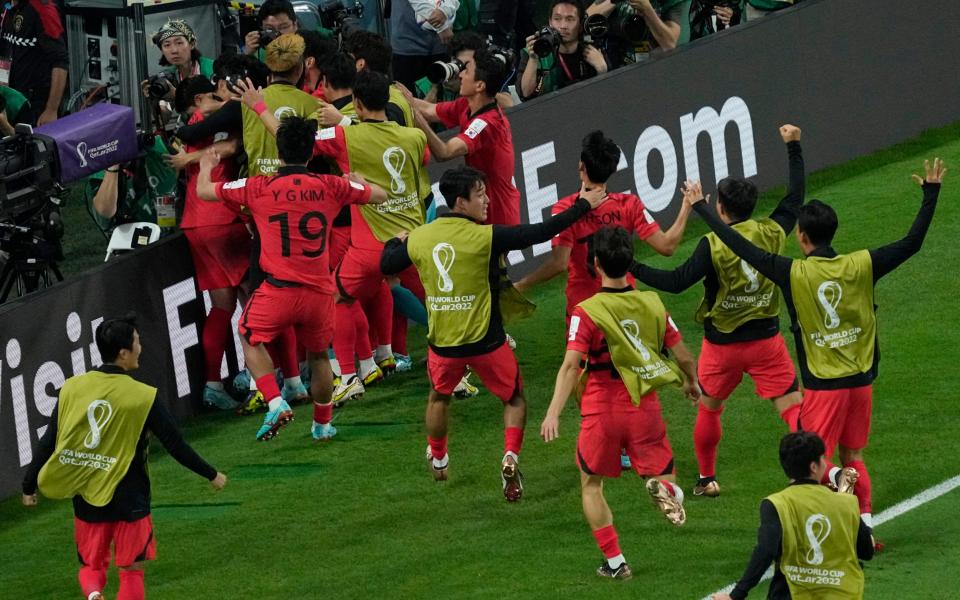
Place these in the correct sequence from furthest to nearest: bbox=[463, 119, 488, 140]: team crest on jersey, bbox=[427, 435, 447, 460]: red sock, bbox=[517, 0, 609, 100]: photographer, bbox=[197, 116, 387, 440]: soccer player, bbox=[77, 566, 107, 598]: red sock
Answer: bbox=[517, 0, 609, 100]: photographer, bbox=[463, 119, 488, 140]: team crest on jersey, bbox=[197, 116, 387, 440]: soccer player, bbox=[427, 435, 447, 460]: red sock, bbox=[77, 566, 107, 598]: red sock

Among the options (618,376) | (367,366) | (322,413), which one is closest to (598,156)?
(618,376)

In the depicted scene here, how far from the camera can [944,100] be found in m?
18.7

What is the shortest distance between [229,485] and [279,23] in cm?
419

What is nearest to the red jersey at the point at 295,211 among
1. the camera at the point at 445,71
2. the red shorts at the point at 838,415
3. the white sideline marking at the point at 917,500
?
the camera at the point at 445,71

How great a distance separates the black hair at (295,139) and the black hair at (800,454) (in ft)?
14.6

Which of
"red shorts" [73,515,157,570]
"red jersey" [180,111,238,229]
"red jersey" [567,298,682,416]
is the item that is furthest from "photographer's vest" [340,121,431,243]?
Answer: "red shorts" [73,515,157,570]

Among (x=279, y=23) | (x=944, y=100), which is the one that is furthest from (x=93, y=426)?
(x=944, y=100)

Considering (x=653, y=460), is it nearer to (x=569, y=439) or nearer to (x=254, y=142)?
(x=569, y=439)

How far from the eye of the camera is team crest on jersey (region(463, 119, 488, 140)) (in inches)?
500

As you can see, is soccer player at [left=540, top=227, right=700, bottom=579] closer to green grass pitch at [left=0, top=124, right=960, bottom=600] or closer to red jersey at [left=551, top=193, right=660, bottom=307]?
green grass pitch at [left=0, top=124, right=960, bottom=600]

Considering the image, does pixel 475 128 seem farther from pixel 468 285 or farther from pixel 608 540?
pixel 608 540

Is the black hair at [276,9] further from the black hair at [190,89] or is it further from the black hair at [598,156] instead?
the black hair at [598,156]

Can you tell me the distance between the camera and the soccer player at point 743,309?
402 inches

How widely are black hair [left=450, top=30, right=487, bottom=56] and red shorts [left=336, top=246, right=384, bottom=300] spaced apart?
2.05 meters
